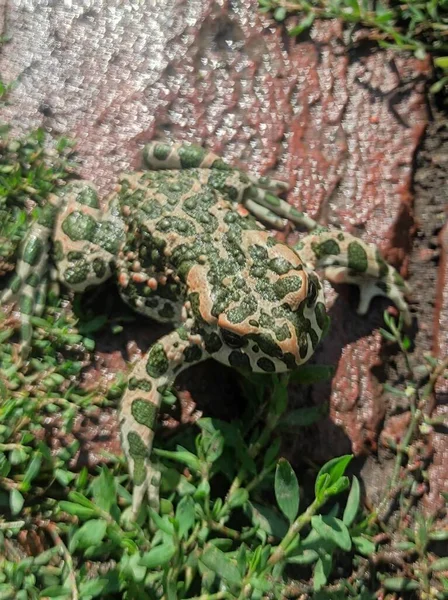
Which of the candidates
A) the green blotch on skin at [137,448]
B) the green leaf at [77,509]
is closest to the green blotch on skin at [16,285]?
the green blotch on skin at [137,448]

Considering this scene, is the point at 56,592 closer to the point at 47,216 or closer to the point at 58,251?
the point at 58,251

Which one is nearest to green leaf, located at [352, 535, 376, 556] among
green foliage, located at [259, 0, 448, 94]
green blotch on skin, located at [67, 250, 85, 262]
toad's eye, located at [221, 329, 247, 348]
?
toad's eye, located at [221, 329, 247, 348]

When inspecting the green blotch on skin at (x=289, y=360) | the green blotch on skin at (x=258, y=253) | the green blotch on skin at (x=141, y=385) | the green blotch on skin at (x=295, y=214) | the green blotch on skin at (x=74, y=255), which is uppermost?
the green blotch on skin at (x=295, y=214)

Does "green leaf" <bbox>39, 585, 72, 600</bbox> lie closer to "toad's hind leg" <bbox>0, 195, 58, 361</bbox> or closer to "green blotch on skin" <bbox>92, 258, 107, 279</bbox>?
"toad's hind leg" <bbox>0, 195, 58, 361</bbox>

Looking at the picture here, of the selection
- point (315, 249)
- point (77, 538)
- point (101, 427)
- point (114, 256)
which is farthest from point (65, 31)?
point (77, 538)

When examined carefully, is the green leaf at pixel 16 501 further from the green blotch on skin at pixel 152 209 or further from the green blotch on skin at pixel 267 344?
the green blotch on skin at pixel 152 209

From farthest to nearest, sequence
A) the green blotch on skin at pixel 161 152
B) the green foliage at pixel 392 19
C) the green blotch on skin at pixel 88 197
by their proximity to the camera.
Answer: the green foliage at pixel 392 19 < the green blotch on skin at pixel 161 152 < the green blotch on skin at pixel 88 197
